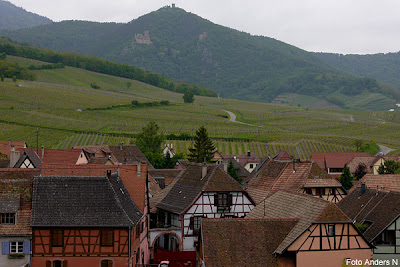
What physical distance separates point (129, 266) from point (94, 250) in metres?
2.28

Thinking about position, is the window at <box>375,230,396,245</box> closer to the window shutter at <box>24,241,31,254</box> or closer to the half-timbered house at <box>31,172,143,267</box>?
the half-timbered house at <box>31,172,143,267</box>

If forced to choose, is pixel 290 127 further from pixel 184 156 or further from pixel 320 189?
pixel 320 189

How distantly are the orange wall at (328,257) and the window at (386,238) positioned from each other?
4.15 meters

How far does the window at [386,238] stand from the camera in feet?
126

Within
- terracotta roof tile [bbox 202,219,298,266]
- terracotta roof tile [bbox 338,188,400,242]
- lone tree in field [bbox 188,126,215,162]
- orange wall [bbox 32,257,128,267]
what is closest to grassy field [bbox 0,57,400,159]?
lone tree in field [bbox 188,126,215,162]

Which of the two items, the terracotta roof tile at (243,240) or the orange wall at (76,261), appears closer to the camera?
the terracotta roof tile at (243,240)

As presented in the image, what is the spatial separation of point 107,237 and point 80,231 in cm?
163

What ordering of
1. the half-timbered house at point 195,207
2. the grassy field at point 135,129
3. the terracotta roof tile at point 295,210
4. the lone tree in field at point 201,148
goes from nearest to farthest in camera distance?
the terracotta roof tile at point 295,210, the half-timbered house at point 195,207, the lone tree in field at point 201,148, the grassy field at point 135,129

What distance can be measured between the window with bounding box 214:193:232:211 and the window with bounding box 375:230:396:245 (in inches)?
576

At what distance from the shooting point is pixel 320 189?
172 feet

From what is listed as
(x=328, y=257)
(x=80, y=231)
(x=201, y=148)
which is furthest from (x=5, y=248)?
(x=201, y=148)

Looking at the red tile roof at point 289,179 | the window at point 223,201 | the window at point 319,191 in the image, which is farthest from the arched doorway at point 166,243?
the window at point 319,191

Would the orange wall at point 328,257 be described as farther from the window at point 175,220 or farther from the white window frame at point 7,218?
the window at point 175,220

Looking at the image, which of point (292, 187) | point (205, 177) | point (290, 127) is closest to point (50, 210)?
point (205, 177)
